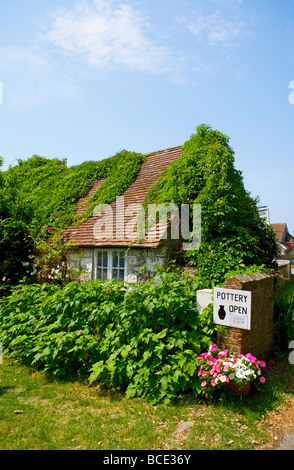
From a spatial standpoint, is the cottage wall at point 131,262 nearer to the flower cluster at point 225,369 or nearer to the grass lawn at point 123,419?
the flower cluster at point 225,369

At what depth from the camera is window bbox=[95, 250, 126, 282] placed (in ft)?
30.3

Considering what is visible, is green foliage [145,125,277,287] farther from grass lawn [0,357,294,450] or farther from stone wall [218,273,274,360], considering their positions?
grass lawn [0,357,294,450]

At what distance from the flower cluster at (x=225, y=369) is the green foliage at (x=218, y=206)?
179cm

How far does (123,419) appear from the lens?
415cm

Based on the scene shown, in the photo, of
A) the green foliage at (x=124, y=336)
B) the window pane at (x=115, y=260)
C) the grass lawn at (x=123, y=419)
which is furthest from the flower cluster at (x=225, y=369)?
the window pane at (x=115, y=260)

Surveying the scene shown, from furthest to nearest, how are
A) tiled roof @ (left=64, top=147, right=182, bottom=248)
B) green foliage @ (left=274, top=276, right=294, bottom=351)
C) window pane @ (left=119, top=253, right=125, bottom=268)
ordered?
window pane @ (left=119, top=253, right=125, bottom=268), tiled roof @ (left=64, top=147, right=182, bottom=248), green foliage @ (left=274, top=276, right=294, bottom=351)

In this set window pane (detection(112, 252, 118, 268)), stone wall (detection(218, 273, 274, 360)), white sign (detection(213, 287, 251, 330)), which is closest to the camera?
white sign (detection(213, 287, 251, 330))

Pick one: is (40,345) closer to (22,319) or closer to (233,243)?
(22,319)

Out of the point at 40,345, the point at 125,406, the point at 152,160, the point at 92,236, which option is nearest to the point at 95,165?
the point at 152,160

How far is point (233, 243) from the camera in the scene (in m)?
7.42

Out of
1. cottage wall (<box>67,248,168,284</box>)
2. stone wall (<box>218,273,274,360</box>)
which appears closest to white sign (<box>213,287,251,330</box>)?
stone wall (<box>218,273,274,360</box>)

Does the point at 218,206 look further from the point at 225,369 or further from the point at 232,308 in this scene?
the point at 225,369

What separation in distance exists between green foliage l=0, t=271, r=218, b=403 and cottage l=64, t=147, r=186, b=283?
2257 mm

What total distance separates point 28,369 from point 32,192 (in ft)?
37.0
